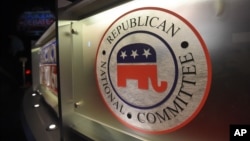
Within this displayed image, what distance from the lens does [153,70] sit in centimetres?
110

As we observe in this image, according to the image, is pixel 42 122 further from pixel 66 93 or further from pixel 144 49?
pixel 144 49

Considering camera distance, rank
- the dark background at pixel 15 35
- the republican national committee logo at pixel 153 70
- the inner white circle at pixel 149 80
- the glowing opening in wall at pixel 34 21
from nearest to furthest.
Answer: the republican national committee logo at pixel 153 70 < the inner white circle at pixel 149 80 < the dark background at pixel 15 35 < the glowing opening in wall at pixel 34 21

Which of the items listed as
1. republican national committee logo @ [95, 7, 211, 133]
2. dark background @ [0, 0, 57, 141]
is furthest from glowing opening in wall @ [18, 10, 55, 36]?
republican national committee logo @ [95, 7, 211, 133]

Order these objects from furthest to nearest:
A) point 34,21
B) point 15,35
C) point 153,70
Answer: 1. point 15,35
2. point 34,21
3. point 153,70

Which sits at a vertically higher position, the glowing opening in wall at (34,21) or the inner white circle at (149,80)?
the glowing opening in wall at (34,21)

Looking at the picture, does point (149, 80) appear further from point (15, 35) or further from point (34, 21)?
point (15, 35)

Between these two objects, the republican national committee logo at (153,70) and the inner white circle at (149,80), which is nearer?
the republican national committee logo at (153,70)

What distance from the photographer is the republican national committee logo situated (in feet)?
3.04

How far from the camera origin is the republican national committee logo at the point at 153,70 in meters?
0.93

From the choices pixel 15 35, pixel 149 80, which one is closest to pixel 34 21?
pixel 15 35

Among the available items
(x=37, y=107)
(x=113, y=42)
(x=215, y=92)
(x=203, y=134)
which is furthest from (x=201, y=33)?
(x=37, y=107)

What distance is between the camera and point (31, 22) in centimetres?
937

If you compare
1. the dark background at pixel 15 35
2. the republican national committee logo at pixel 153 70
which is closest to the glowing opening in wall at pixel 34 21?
the dark background at pixel 15 35

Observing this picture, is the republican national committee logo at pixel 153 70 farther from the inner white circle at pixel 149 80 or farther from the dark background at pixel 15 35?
the dark background at pixel 15 35
